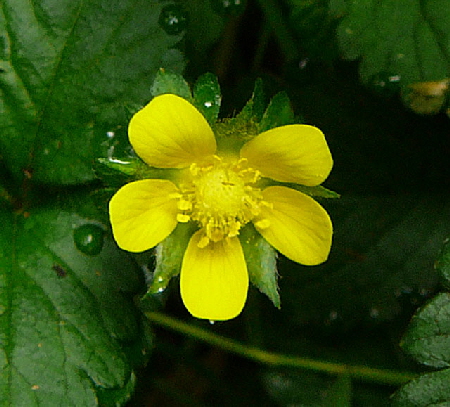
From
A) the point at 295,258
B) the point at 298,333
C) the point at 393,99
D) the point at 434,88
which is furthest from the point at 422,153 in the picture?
the point at 295,258

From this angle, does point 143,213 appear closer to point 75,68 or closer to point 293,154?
point 293,154

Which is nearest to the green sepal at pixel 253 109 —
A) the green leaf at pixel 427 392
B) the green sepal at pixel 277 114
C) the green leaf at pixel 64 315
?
Answer: the green sepal at pixel 277 114

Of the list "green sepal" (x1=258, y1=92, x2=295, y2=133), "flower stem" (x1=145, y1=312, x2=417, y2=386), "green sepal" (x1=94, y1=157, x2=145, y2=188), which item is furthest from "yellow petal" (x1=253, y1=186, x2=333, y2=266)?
"flower stem" (x1=145, y1=312, x2=417, y2=386)

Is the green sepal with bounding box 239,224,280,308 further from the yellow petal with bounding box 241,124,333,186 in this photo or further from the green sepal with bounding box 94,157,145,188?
the green sepal with bounding box 94,157,145,188

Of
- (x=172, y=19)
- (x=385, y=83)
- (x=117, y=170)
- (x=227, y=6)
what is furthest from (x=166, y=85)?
(x=385, y=83)

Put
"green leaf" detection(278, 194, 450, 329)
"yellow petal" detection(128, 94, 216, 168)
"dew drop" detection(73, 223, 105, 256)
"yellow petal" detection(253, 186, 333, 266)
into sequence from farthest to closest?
"green leaf" detection(278, 194, 450, 329) < "dew drop" detection(73, 223, 105, 256) < "yellow petal" detection(253, 186, 333, 266) < "yellow petal" detection(128, 94, 216, 168)

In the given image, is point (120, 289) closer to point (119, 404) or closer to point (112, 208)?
point (119, 404)
